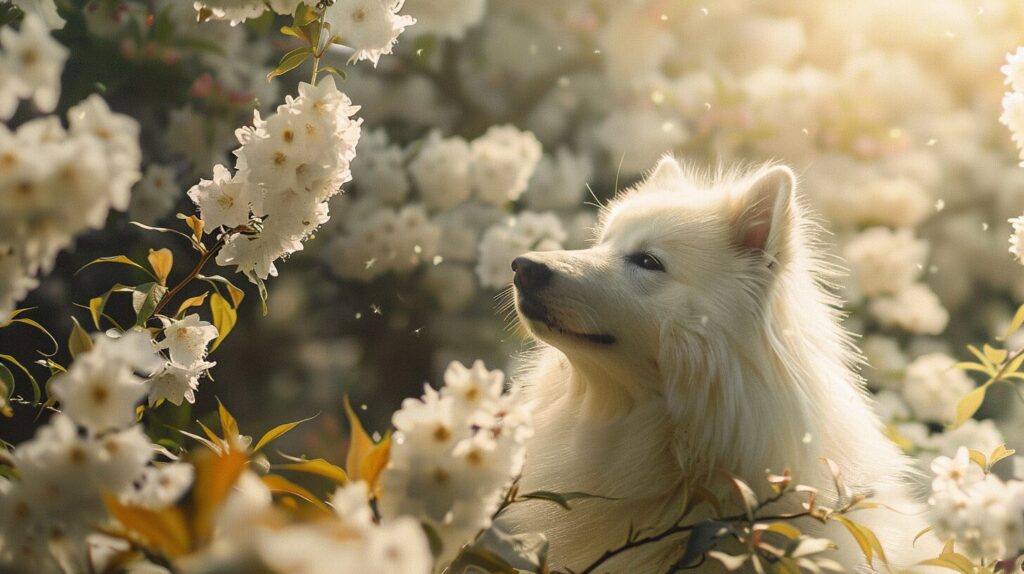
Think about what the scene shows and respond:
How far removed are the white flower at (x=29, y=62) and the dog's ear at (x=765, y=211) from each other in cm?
72

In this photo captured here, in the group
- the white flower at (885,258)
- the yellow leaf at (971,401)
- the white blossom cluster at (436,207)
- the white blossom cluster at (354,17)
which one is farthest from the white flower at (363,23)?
the white flower at (885,258)

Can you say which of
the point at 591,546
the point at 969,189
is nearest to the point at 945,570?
the point at 591,546

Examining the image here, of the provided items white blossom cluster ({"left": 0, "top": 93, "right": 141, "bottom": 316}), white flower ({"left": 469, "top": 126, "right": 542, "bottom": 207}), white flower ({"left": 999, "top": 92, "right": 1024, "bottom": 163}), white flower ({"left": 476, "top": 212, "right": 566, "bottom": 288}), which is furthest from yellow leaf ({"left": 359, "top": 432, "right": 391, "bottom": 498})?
white flower ({"left": 469, "top": 126, "right": 542, "bottom": 207})

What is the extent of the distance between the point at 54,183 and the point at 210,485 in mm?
203

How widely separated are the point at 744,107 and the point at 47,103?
6.07 ft

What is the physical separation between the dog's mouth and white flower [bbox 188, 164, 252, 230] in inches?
12.4

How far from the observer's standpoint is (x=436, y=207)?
212cm

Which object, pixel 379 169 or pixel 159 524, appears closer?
pixel 159 524

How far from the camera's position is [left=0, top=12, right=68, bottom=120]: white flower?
0.55 metres

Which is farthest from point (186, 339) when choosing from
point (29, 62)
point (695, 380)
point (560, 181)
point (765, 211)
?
point (560, 181)

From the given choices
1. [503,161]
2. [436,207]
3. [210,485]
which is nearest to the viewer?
[210,485]

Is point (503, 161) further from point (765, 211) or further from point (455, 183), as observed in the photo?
point (765, 211)

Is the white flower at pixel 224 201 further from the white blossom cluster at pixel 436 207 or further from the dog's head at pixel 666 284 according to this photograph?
the white blossom cluster at pixel 436 207

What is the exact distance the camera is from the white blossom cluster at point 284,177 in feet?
2.79
